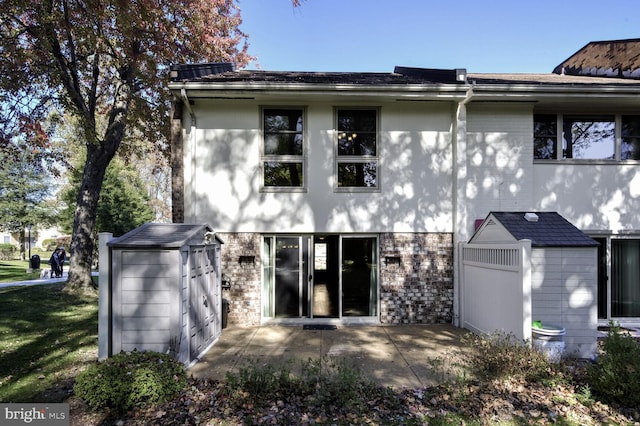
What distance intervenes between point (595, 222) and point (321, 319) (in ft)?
23.2

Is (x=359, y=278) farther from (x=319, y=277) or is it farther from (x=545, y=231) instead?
(x=545, y=231)

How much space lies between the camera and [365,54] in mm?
11531

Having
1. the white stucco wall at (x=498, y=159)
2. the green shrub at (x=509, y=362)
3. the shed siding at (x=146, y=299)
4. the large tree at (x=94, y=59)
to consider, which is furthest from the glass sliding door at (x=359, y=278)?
the large tree at (x=94, y=59)

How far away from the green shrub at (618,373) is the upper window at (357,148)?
5.20m

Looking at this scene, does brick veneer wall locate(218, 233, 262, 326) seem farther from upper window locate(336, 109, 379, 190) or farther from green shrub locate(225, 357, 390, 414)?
green shrub locate(225, 357, 390, 414)

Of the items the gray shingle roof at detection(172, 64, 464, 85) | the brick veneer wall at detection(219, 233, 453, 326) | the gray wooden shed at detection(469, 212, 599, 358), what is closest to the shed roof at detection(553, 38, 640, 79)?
the gray shingle roof at detection(172, 64, 464, 85)

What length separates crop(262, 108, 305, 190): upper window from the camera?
8.38 metres

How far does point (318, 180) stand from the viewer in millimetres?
8305

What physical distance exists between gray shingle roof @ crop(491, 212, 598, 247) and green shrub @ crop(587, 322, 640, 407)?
194cm

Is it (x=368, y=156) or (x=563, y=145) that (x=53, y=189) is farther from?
(x=563, y=145)

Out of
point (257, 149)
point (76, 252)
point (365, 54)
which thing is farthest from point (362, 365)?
point (76, 252)

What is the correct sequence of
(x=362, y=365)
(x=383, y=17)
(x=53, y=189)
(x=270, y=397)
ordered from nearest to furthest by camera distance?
1. (x=270, y=397)
2. (x=362, y=365)
3. (x=383, y=17)
4. (x=53, y=189)

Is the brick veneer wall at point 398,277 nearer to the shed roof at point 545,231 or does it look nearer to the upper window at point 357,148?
the upper window at point 357,148

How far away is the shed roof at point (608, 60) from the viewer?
1011cm
